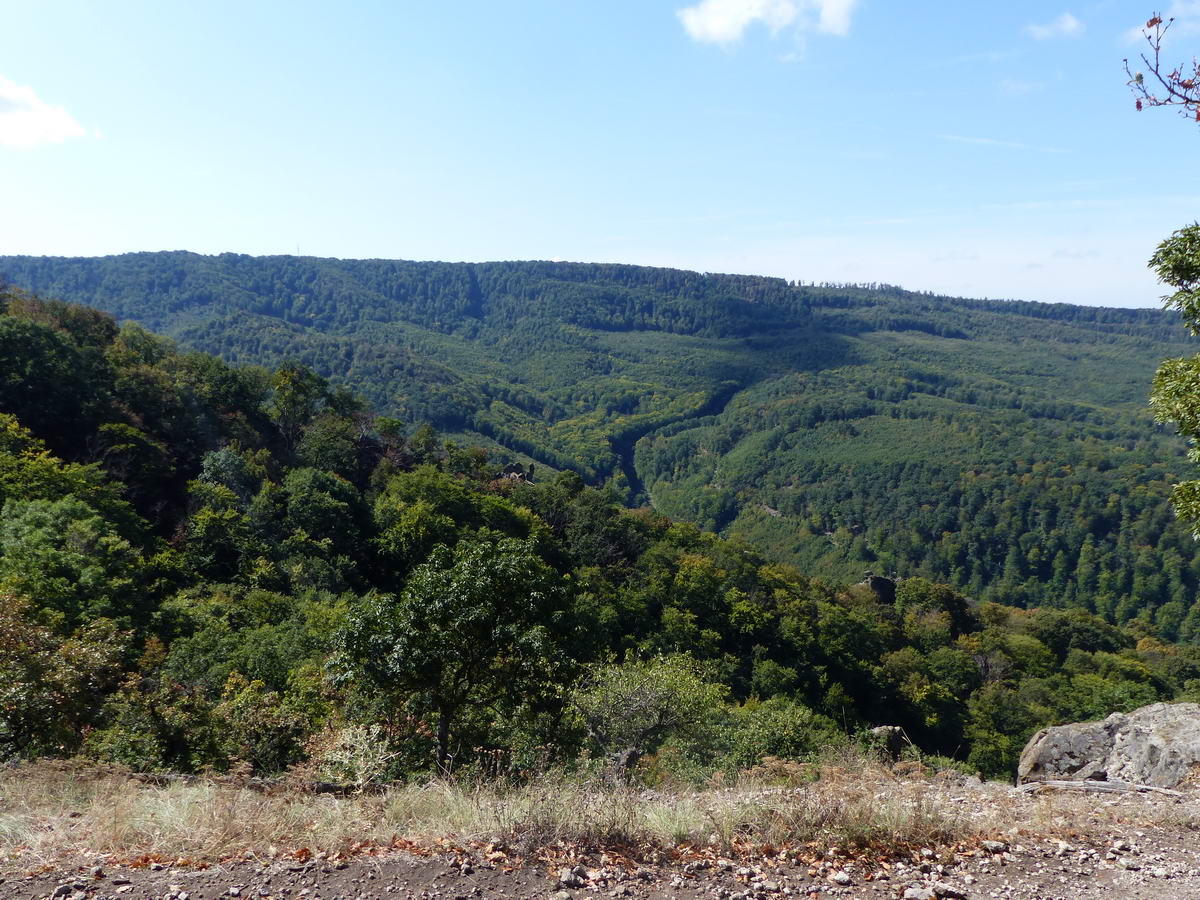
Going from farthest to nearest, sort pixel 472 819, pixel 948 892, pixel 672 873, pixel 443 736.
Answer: pixel 443 736 < pixel 472 819 < pixel 672 873 < pixel 948 892

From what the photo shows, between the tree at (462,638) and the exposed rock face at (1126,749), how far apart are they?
10.8m

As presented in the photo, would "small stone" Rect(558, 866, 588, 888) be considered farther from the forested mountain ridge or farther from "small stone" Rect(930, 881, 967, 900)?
the forested mountain ridge

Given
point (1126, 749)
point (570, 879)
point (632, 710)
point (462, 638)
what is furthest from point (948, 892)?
point (1126, 749)

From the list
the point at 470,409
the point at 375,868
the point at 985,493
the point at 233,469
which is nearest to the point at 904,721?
the point at 233,469

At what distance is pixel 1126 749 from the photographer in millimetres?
13844

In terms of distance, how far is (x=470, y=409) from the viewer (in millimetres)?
172625

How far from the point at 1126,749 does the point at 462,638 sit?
44.6 ft

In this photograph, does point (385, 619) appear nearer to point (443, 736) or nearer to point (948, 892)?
point (443, 736)

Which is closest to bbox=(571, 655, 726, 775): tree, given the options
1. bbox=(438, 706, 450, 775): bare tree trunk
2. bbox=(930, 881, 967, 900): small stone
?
bbox=(438, 706, 450, 775): bare tree trunk

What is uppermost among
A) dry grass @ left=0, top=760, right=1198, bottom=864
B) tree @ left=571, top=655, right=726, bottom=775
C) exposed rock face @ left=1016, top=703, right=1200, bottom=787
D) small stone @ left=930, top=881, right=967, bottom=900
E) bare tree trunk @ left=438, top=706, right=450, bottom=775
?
small stone @ left=930, top=881, right=967, bottom=900

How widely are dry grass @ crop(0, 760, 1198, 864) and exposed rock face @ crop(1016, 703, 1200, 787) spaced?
20.4 ft

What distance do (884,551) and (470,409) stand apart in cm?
10161

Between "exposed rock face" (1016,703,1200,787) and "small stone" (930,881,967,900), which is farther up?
"small stone" (930,881,967,900)

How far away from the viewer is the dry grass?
6285 millimetres
